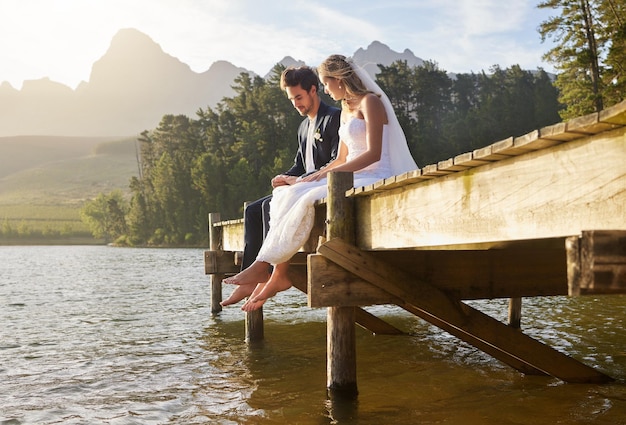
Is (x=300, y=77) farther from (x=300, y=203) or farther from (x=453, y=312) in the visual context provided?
(x=453, y=312)

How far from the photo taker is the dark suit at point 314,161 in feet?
22.3

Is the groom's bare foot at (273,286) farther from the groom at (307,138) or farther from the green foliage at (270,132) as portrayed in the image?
the green foliage at (270,132)

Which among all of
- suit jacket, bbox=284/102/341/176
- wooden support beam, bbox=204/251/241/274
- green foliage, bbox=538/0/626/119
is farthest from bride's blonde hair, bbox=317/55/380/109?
green foliage, bbox=538/0/626/119

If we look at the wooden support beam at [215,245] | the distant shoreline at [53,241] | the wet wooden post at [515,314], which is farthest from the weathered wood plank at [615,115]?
the distant shoreline at [53,241]

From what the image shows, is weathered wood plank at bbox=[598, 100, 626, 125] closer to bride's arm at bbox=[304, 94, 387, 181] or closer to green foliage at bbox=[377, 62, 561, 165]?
bride's arm at bbox=[304, 94, 387, 181]

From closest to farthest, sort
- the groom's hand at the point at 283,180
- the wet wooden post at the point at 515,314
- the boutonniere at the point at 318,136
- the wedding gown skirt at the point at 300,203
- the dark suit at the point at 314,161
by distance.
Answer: the wedding gown skirt at the point at 300,203 → the groom's hand at the point at 283,180 → the dark suit at the point at 314,161 → the boutonniere at the point at 318,136 → the wet wooden post at the point at 515,314

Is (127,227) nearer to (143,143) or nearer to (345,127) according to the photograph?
(143,143)

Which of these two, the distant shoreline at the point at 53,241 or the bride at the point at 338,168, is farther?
the distant shoreline at the point at 53,241

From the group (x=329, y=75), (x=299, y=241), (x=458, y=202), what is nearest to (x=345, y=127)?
(x=329, y=75)

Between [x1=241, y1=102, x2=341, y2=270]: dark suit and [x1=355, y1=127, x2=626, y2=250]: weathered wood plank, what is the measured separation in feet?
7.23

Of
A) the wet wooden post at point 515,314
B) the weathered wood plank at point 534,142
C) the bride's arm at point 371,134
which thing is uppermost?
the bride's arm at point 371,134

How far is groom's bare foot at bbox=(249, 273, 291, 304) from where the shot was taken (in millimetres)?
5730

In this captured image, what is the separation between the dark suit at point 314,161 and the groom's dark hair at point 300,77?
1.15 ft

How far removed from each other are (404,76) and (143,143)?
58.0 meters
